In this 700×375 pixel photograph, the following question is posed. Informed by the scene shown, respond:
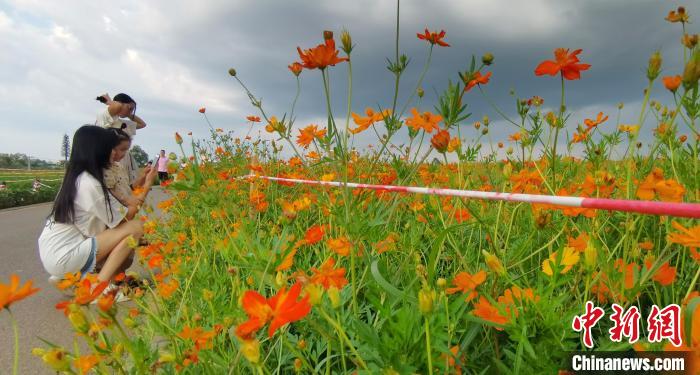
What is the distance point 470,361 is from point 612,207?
38 centimetres

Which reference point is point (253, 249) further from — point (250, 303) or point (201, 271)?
point (201, 271)

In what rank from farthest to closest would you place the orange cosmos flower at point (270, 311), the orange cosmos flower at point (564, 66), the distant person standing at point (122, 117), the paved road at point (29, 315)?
the distant person standing at point (122, 117) → the paved road at point (29, 315) → the orange cosmos flower at point (564, 66) → the orange cosmos flower at point (270, 311)

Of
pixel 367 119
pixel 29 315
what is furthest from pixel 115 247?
pixel 367 119

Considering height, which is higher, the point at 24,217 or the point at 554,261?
the point at 554,261

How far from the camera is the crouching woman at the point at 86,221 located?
2303mm

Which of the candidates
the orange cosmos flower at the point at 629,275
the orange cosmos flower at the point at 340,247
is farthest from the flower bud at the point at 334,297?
the orange cosmos flower at the point at 629,275

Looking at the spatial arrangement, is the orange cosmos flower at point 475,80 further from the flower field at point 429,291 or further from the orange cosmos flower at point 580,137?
the orange cosmos flower at point 580,137

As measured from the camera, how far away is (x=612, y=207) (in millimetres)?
625

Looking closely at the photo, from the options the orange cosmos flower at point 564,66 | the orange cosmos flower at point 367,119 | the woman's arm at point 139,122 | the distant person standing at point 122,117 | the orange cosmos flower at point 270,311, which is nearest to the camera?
the orange cosmos flower at point 270,311

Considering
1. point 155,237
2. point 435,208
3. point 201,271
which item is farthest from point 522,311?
point 155,237

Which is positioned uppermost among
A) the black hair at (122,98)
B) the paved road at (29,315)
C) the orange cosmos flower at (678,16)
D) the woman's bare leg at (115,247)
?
the black hair at (122,98)

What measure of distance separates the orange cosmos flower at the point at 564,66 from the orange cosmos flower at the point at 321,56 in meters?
0.50

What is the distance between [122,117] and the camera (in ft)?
11.7

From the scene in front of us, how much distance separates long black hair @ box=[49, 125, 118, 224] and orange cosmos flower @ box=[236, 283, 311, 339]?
231 cm
